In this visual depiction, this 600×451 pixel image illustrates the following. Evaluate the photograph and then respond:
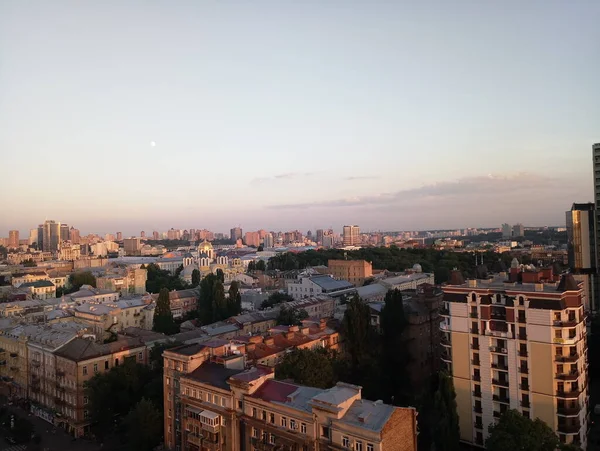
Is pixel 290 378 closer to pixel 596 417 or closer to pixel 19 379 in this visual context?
pixel 596 417

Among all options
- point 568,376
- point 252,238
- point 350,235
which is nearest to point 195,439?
point 568,376

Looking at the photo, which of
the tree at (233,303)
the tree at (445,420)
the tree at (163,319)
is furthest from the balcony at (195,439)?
the tree at (233,303)

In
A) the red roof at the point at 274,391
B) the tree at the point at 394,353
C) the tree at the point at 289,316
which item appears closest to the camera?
the red roof at the point at 274,391

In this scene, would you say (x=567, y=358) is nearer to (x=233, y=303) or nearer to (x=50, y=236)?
(x=233, y=303)

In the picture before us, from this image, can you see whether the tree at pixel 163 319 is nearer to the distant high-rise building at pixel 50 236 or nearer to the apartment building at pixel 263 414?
the apartment building at pixel 263 414

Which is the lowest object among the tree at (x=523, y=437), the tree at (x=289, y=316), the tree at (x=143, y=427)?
the tree at (x=143, y=427)

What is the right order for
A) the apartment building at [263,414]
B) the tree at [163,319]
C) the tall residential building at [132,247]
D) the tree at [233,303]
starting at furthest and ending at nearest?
the tall residential building at [132,247]
the tree at [233,303]
the tree at [163,319]
the apartment building at [263,414]
